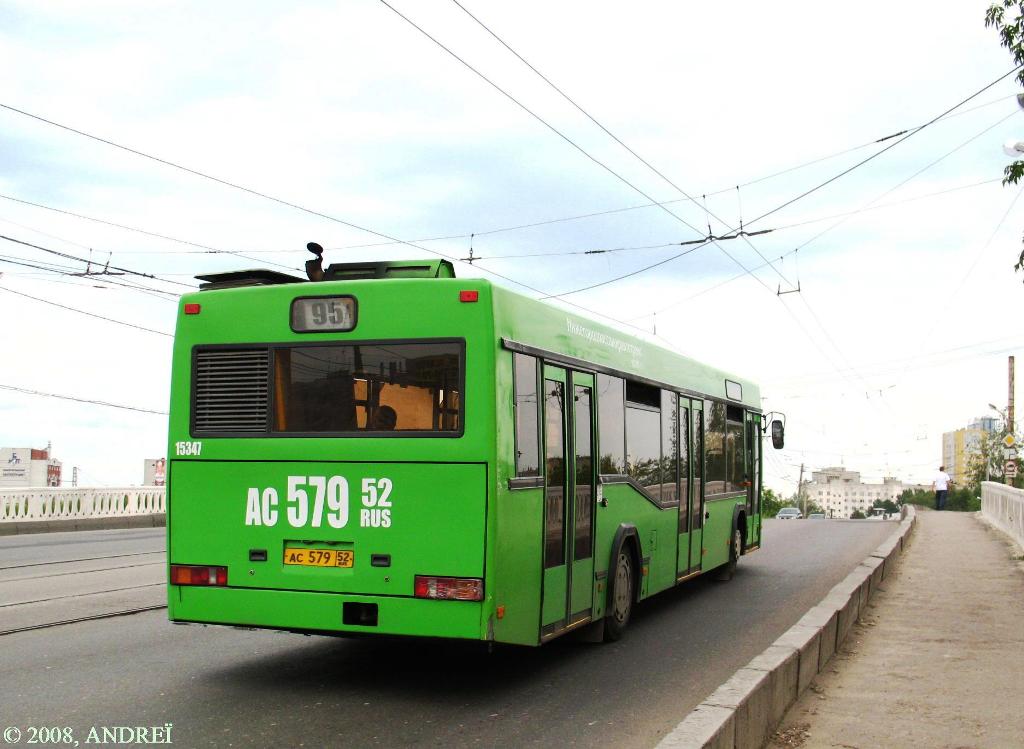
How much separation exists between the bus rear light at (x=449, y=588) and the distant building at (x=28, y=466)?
72717 mm

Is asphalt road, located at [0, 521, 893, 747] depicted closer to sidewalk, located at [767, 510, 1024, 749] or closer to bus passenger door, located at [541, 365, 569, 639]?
bus passenger door, located at [541, 365, 569, 639]

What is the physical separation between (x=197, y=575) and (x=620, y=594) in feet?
13.2

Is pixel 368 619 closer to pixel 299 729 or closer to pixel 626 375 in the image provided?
pixel 299 729

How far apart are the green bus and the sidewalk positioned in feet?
7.04

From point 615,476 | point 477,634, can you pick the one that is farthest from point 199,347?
point 615,476

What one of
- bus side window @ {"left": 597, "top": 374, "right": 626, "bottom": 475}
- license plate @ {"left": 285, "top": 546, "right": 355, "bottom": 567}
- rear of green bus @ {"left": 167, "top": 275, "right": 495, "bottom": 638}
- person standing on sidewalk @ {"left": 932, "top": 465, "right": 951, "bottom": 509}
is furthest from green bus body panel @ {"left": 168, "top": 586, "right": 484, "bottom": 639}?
person standing on sidewalk @ {"left": 932, "top": 465, "right": 951, "bottom": 509}

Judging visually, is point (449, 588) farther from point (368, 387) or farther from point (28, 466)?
point (28, 466)

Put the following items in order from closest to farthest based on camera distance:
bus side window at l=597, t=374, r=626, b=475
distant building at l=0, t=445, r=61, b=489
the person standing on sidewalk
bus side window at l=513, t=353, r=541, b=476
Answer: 1. bus side window at l=513, t=353, r=541, b=476
2. bus side window at l=597, t=374, r=626, b=475
3. the person standing on sidewalk
4. distant building at l=0, t=445, r=61, b=489

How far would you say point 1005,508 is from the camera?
26.5 m

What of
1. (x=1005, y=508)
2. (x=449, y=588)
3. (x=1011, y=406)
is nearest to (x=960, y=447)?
(x=1011, y=406)

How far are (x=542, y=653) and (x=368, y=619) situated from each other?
2.60 metres

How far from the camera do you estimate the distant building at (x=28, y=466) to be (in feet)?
251

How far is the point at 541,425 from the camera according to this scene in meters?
8.16

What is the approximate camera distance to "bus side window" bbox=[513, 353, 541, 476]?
7723mm
